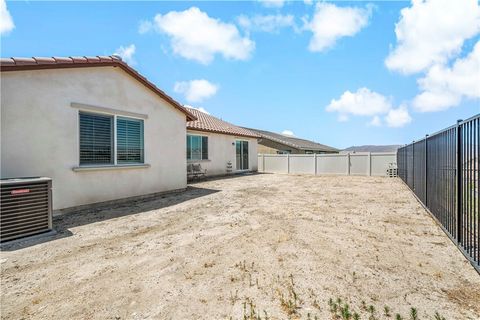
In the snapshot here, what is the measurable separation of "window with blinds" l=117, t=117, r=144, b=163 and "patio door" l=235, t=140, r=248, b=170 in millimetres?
9920

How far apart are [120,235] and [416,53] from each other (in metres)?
11.6

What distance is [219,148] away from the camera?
51.2ft

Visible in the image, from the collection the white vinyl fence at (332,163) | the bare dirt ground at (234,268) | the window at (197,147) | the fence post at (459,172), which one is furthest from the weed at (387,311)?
the white vinyl fence at (332,163)

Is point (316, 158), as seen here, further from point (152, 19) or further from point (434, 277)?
point (434, 277)

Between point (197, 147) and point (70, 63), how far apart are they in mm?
8336

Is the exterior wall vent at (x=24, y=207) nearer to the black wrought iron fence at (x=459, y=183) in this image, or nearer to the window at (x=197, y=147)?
the black wrought iron fence at (x=459, y=183)

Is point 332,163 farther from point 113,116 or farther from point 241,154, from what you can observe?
point 113,116

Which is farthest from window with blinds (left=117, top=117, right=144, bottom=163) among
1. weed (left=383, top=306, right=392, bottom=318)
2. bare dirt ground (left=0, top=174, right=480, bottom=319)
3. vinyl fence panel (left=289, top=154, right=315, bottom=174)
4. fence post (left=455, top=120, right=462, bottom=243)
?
vinyl fence panel (left=289, top=154, right=315, bottom=174)

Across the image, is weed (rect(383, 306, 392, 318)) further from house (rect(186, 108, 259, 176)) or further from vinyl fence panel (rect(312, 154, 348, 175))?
vinyl fence panel (rect(312, 154, 348, 175))

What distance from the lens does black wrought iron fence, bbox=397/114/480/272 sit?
320 centimetres

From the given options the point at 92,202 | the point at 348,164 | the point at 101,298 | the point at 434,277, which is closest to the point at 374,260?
the point at 434,277

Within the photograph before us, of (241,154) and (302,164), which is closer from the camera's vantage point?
(241,154)

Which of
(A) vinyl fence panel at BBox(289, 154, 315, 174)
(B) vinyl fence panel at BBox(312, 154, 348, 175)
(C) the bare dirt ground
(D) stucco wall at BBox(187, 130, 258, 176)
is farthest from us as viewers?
(A) vinyl fence panel at BBox(289, 154, 315, 174)

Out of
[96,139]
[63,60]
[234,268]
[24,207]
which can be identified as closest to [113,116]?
[96,139]
